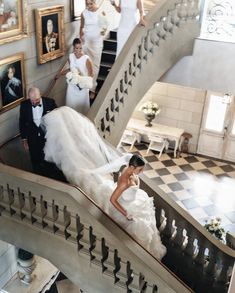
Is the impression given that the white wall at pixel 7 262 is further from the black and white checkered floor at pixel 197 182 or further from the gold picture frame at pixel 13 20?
the black and white checkered floor at pixel 197 182

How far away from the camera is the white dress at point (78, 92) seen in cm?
579

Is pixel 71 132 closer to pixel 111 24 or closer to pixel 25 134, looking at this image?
pixel 25 134

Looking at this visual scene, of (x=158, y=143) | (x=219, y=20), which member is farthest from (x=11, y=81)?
(x=158, y=143)

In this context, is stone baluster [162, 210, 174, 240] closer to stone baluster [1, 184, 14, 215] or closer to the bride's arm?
the bride's arm

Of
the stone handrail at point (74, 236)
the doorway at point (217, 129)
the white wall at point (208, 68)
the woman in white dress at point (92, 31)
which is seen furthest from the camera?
the doorway at point (217, 129)

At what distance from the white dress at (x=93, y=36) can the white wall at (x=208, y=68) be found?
1.62 m

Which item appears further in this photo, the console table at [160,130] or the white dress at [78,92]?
the console table at [160,130]

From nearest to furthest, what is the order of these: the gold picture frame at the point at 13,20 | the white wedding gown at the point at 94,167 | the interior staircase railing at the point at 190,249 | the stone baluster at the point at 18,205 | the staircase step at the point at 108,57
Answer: the white wedding gown at the point at 94,167 → the stone baluster at the point at 18,205 → the interior staircase railing at the point at 190,249 → the gold picture frame at the point at 13,20 → the staircase step at the point at 108,57

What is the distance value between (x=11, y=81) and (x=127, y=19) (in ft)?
7.82

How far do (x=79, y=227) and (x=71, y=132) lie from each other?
3.91 ft

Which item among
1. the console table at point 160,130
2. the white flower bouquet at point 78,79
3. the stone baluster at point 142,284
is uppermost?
the white flower bouquet at point 78,79

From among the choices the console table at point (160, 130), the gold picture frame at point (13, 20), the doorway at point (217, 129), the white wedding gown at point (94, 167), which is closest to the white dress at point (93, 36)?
the gold picture frame at point (13, 20)

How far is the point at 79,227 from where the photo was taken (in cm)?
405

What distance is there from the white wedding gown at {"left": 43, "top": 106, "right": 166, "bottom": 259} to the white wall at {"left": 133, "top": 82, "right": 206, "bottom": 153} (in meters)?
8.23
